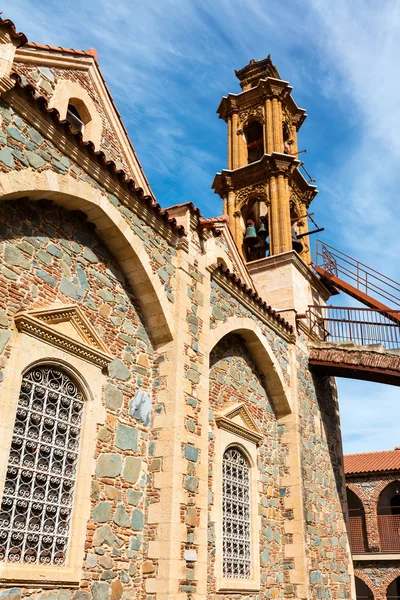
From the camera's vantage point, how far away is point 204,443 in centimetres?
809

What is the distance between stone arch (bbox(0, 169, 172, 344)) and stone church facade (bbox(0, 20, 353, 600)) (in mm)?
25

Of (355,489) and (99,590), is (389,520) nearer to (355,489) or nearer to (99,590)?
(355,489)

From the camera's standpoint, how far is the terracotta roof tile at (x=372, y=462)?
2452cm

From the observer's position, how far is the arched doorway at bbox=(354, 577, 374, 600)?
2358 cm

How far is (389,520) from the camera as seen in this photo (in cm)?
2344

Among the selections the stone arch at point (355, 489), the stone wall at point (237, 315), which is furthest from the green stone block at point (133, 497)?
the stone arch at point (355, 489)

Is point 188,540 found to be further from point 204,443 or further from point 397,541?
point 397,541

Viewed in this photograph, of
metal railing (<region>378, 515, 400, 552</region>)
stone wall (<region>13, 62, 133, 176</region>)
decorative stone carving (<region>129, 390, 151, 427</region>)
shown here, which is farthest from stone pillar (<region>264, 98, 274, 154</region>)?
metal railing (<region>378, 515, 400, 552</region>)

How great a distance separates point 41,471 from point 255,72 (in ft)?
52.0

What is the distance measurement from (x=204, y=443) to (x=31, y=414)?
9.34 feet

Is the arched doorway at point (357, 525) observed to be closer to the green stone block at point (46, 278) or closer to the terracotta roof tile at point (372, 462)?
the terracotta roof tile at point (372, 462)

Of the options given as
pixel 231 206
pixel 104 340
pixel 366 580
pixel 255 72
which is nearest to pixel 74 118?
pixel 104 340

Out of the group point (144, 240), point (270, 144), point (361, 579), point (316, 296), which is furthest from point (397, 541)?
point (144, 240)

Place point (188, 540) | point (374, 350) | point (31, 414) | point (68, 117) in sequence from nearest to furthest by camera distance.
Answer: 1. point (31, 414)
2. point (188, 540)
3. point (68, 117)
4. point (374, 350)
